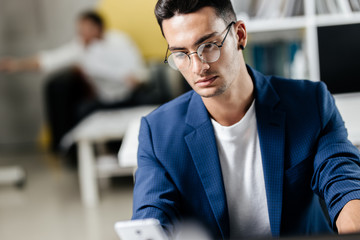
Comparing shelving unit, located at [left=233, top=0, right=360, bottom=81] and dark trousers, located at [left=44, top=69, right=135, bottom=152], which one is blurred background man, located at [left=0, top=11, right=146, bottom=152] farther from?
shelving unit, located at [left=233, top=0, right=360, bottom=81]

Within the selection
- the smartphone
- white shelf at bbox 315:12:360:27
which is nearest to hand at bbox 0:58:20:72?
white shelf at bbox 315:12:360:27

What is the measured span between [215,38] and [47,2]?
3.79m

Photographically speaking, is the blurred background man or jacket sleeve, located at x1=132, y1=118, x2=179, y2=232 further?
the blurred background man

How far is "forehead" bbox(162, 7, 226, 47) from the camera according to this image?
93 cm

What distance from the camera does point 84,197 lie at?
10.1 feet

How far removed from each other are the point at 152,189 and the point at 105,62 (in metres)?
2.97

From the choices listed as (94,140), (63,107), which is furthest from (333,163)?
(63,107)

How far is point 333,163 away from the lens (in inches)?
38.5

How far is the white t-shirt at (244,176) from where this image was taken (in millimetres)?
1057

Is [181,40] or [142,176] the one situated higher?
[181,40]

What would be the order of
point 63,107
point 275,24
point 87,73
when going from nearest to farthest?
1. point 275,24
2. point 63,107
3. point 87,73

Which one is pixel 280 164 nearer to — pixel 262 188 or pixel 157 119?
pixel 262 188

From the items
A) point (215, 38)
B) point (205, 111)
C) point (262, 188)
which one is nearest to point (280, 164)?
point (262, 188)

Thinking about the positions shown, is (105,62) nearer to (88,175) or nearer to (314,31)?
(88,175)
